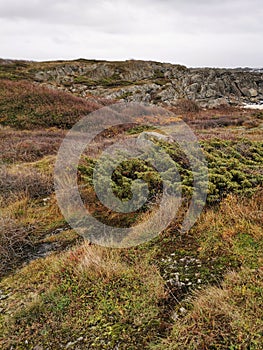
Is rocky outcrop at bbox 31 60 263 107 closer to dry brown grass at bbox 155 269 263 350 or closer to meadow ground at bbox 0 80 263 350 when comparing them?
meadow ground at bbox 0 80 263 350

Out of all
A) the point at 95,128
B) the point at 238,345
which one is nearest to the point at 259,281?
the point at 238,345

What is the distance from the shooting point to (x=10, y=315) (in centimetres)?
327

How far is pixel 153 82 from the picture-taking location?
4394 centimetres

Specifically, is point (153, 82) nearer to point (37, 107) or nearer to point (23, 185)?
point (37, 107)

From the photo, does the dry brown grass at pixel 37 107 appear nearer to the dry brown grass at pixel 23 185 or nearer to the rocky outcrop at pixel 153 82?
the rocky outcrop at pixel 153 82

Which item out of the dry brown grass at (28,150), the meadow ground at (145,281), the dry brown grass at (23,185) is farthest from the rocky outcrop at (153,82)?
the meadow ground at (145,281)

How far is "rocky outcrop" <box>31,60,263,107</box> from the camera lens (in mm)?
38219

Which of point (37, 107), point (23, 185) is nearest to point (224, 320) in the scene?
point (23, 185)

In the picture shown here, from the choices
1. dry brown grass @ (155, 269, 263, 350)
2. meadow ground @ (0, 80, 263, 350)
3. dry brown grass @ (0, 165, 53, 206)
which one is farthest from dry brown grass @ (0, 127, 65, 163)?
dry brown grass @ (155, 269, 263, 350)

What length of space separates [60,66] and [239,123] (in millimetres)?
35270

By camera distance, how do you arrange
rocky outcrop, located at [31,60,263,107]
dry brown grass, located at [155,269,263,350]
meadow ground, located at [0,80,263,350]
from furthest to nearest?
rocky outcrop, located at [31,60,263,107], meadow ground, located at [0,80,263,350], dry brown grass, located at [155,269,263,350]

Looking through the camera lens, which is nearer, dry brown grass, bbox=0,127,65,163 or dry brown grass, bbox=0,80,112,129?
dry brown grass, bbox=0,127,65,163

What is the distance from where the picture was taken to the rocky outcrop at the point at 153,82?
1505 inches

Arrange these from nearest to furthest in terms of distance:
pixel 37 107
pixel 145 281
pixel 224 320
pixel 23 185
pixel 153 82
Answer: pixel 224 320 < pixel 145 281 < pixel 23 185 < pixel 37 107 < pixel 153 82
